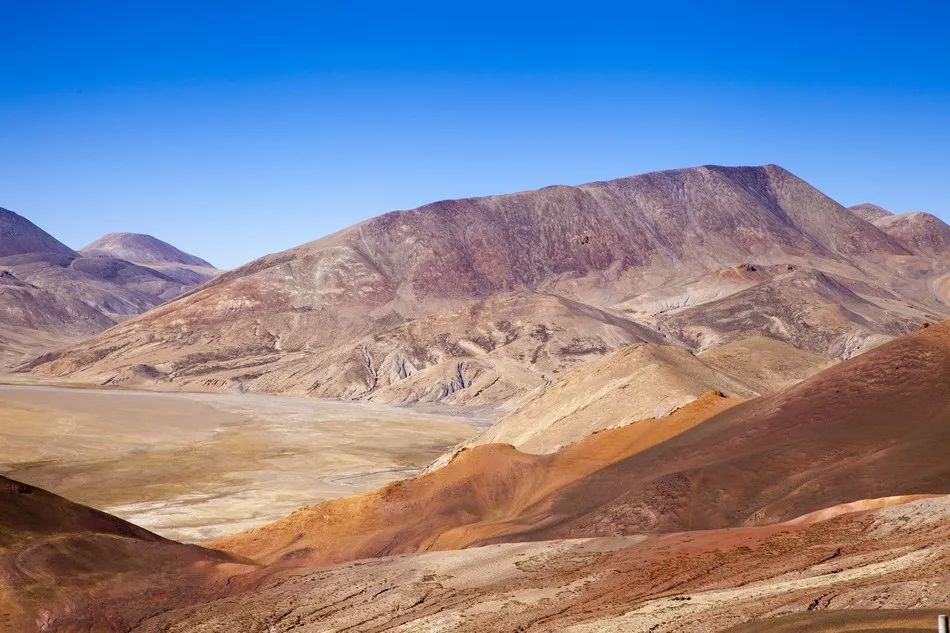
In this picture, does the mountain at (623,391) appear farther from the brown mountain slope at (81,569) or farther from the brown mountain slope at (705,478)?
the brown mountain slope at (81,569)

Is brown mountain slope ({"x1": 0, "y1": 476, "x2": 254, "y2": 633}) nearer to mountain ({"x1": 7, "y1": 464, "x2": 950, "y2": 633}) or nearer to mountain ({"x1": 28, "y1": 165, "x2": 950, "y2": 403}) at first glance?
mountain ({"x1": 7, "y1": 464, "x2": 950, "y2": 633})

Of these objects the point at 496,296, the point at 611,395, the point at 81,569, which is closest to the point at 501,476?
the point at 81,569

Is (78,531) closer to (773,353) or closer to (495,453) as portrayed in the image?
(495,453)

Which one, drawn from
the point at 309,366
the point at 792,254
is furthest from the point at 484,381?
the point at 792,254

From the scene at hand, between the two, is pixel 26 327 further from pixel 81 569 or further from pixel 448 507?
pixel 81 569

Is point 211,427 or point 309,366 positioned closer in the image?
point 211,427

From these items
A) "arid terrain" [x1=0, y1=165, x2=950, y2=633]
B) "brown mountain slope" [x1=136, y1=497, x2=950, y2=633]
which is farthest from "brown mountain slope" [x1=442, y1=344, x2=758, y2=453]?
"brown mountain slope" [x1=136, y1=497, x2=950, y2=633]
